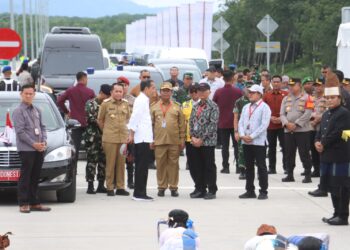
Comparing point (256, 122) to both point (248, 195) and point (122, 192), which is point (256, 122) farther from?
point (122, 192)

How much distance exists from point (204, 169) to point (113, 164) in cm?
139

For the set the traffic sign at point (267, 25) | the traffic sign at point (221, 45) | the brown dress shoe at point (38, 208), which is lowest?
the brown dress shoe at point (38, 208)

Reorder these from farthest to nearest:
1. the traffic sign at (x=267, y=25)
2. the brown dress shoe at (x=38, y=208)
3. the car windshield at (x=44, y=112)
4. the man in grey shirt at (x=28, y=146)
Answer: the traffic sign at (x=267, y=25)
the car windshield at (x=44, y=112)
the brown dress shoe at (x=38, y=208)
the man in grey shirt at (x=28, y=146)

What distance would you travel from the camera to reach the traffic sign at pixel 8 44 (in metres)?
26.4

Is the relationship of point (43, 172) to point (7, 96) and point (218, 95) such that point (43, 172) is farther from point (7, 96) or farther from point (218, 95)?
point (218, 95)

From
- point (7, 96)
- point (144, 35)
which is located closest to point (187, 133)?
point (7, 96)

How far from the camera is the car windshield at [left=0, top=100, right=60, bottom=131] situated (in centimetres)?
1700

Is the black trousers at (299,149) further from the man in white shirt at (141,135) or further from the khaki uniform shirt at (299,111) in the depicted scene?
the man in white shirt at (141,135)

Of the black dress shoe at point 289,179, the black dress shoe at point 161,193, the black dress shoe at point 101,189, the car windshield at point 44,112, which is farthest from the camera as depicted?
A: the black dress shoe at point 289,179

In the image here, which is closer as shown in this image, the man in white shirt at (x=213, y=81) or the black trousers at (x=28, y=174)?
the black trousers at (x=28, y=174)

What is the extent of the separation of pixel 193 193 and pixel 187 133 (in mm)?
1246

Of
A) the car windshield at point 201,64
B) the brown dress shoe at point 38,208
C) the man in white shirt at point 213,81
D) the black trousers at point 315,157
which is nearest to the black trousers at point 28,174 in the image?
the brown dress shoe at point 38,208

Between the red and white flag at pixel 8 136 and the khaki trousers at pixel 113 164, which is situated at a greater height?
the red and white flag at pixel 8 136

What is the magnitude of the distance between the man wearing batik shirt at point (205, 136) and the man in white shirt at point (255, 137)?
1.59 ft
